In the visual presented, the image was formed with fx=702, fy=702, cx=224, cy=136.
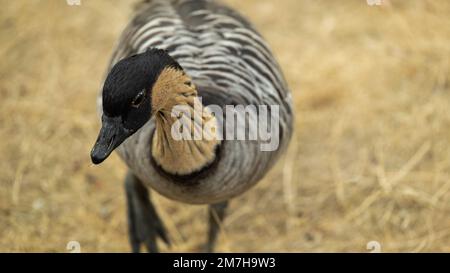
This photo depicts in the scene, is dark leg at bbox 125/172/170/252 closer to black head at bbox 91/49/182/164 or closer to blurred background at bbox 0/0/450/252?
blurred background at bbox 0/0/450/252

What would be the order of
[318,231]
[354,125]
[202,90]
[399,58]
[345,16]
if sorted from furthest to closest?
[345,16], [399,58], [354,125], [318,231], [202,90]

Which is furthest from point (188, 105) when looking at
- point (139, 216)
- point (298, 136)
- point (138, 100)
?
point (298, 136)

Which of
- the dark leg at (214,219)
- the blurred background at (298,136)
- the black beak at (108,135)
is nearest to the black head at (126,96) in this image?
the black beak at (108,135)

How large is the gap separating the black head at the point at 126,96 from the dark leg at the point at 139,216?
3.78 feet

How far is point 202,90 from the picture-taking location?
262 cm

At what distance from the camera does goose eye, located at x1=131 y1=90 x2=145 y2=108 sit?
7.12ft

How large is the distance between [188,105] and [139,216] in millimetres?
1110

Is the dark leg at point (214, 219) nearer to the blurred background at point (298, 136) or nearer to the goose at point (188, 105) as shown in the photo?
the goose at point (188, 105)

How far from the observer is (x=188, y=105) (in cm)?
240

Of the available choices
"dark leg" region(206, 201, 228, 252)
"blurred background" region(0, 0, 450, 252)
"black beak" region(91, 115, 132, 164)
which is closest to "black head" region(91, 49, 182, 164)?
"black beak" region(91, 115, 132, 164)

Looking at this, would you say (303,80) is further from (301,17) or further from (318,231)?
(318,231)

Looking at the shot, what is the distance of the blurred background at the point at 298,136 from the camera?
368 cm
